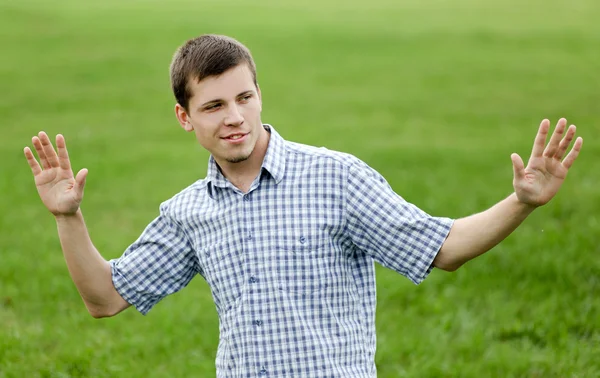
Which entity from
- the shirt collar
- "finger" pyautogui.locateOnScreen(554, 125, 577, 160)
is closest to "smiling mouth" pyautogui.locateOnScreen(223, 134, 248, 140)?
the shirt collar

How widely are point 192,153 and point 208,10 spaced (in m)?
16.0


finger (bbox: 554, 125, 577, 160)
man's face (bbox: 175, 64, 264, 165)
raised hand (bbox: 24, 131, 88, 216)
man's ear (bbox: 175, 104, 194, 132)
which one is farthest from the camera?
man's ear (bbox: 175, 104, 194, 132)

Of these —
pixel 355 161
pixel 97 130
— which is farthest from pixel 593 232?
pixel 97 130

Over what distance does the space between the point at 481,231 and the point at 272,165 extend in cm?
73

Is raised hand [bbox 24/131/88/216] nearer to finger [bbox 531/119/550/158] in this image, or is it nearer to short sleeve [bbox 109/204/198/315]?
short sleeve [bbox 109/204/198/315]

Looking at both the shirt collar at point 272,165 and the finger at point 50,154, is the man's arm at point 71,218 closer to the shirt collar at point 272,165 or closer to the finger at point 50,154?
the finger at point 50,154

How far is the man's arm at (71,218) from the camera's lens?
3336 mm

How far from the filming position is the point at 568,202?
798 centimetres

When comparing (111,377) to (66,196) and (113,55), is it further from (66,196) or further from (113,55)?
(113,55)

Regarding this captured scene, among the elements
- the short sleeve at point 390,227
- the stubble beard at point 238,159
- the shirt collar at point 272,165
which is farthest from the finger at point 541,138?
the stubble beard at point 238,159

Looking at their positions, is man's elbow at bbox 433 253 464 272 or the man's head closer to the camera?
man's elbow at bbox 433 253 464 272

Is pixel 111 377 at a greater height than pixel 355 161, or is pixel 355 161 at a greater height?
pixel 355 161

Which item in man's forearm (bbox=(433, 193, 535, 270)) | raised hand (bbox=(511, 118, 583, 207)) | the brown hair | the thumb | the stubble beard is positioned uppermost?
the brown hair

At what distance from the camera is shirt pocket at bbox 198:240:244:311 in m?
3.20
